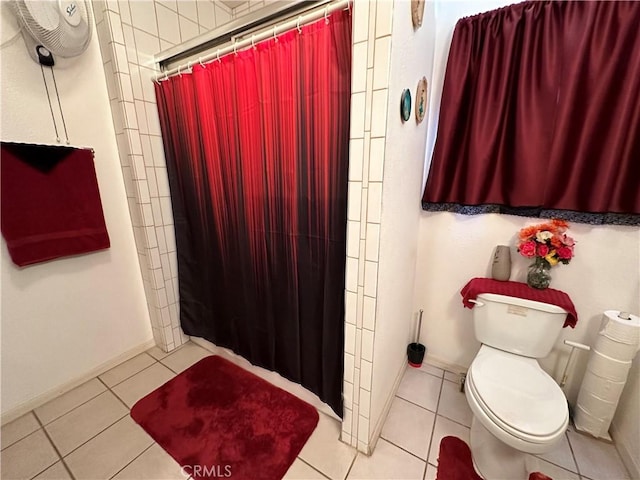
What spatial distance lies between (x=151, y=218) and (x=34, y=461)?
4.14ft

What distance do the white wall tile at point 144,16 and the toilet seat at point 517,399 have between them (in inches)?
101

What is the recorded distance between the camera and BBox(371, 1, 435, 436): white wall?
88 centimetres

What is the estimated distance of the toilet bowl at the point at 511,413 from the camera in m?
0.89

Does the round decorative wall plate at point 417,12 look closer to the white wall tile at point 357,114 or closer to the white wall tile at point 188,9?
the white wall tile at point 357,114

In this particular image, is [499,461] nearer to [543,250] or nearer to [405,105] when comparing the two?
[543,250]

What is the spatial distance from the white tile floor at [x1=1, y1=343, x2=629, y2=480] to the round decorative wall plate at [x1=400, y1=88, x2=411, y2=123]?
1491 mm

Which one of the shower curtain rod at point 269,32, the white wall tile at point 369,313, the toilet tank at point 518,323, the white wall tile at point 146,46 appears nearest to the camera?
the shower curtain rod at point 269,32

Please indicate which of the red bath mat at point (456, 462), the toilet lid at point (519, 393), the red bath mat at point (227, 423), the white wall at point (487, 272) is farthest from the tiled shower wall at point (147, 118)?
the toilet lid at point (519, 393)

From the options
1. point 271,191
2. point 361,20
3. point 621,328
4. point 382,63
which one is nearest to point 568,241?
point 621,328

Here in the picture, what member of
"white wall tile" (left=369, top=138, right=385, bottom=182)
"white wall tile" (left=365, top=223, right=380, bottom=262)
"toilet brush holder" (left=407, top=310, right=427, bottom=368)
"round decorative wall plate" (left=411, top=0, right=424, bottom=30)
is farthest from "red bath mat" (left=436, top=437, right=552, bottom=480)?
"round decorative wall plate" (left=411, top=0, right=424, bottom=30)

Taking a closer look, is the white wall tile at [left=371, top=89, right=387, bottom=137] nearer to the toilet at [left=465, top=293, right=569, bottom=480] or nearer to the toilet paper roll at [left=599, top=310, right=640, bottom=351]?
the toilet at [left=465, top=293, right=569, bottom=480]

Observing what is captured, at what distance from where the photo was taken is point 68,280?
1450 millimetres

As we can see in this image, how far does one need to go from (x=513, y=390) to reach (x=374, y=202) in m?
0.99

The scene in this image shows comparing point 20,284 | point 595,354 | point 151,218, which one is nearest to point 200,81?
point 151,218
